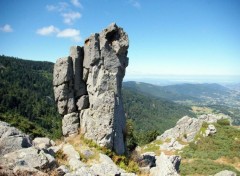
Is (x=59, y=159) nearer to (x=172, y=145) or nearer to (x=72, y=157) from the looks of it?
(x=72, y=157)

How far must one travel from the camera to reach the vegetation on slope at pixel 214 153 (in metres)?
50.0

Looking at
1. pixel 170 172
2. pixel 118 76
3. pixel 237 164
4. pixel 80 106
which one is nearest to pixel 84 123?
pixel 80 106

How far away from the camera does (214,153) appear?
6059cm

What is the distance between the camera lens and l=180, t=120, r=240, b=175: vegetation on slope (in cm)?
5003

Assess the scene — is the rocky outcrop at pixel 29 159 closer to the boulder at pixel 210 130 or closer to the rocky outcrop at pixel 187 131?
the rocky outcrop at pixel 187 131

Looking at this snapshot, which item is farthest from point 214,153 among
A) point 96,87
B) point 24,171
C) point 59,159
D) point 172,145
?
point 24,171

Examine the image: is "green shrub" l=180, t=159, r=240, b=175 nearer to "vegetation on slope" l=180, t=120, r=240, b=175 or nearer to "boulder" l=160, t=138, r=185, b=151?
"vegetation on slope" l=180, t=120, r=240, b=175

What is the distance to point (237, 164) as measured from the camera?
5384 centimetres

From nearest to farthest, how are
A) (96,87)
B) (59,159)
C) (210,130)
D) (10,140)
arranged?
(10,140) < (59,159) < (96,87) < (210,130)

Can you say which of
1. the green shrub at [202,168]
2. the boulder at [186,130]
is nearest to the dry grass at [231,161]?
the green shrub at [202,168]

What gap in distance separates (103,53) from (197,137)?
167ft

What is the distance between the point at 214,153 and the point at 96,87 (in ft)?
149

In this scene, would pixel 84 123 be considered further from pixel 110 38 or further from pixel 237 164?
pixel 237 164

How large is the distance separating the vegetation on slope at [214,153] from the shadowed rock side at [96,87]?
29.2 meters
